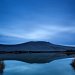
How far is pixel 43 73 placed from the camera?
88.0ft

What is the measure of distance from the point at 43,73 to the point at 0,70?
522 cm

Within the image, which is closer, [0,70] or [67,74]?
[67,74]

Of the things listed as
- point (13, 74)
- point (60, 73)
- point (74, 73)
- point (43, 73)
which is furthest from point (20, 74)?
point (74, 73)

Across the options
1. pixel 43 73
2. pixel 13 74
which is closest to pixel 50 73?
pixel 43 73

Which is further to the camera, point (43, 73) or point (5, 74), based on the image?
point (43, 73)

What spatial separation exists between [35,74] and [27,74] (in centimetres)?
92

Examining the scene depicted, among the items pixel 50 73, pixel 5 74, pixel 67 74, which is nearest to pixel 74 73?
pixel 67 74

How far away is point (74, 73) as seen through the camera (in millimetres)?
25906

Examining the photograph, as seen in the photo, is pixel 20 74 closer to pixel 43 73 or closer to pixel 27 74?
pixel 27 74

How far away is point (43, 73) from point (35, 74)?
5.07ft

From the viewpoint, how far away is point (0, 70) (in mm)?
27156

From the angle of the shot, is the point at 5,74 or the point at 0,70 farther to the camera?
the point at 0,70

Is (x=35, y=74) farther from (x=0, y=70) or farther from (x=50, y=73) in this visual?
(x=0, y=70)

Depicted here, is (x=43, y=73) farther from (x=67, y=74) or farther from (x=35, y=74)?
(x=67, y=74)
